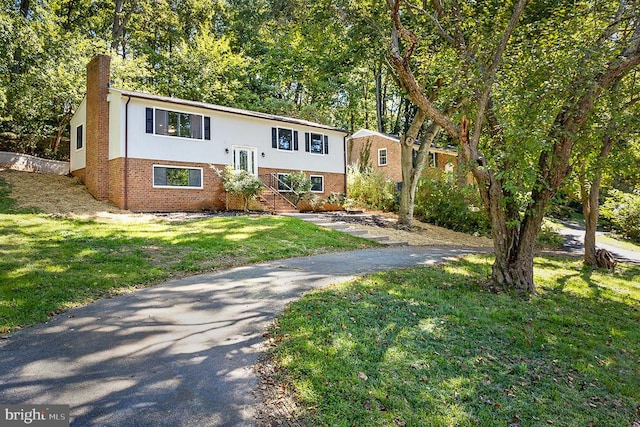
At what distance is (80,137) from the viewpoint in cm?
1997

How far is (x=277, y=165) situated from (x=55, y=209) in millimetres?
10559

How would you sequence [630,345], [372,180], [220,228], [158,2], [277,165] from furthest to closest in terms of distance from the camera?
[158,2] < [372,180] < [277,165] < [220,228] < [630,345]

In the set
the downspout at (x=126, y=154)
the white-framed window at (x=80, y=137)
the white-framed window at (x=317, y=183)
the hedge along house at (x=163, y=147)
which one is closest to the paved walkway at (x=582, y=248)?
the white-framed window at (x=317, y=183)

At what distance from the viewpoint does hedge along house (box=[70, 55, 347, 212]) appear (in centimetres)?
1638

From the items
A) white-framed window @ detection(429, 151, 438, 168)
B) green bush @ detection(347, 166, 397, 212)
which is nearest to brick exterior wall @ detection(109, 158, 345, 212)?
green bush @ detection(347, 166, 397, 212)

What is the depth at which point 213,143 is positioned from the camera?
1884 centimetres

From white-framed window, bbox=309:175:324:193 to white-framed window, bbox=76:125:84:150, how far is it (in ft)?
39.7

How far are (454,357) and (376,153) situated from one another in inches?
1048

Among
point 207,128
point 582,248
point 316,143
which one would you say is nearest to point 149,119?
point 207,128

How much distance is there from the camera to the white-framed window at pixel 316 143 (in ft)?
74.1

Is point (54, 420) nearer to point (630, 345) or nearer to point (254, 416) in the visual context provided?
point (254, 416)

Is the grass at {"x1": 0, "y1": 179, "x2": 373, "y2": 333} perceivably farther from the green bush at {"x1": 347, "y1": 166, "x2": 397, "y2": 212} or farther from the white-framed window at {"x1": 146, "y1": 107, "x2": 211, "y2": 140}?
the green bush at {"x1": 347, "y1": 166, "x2": 397, "y2": 212}

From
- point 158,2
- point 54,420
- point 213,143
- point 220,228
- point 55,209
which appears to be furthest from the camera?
point 158,2

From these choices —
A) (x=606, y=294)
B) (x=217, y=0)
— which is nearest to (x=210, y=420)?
(x=606, y=294)
